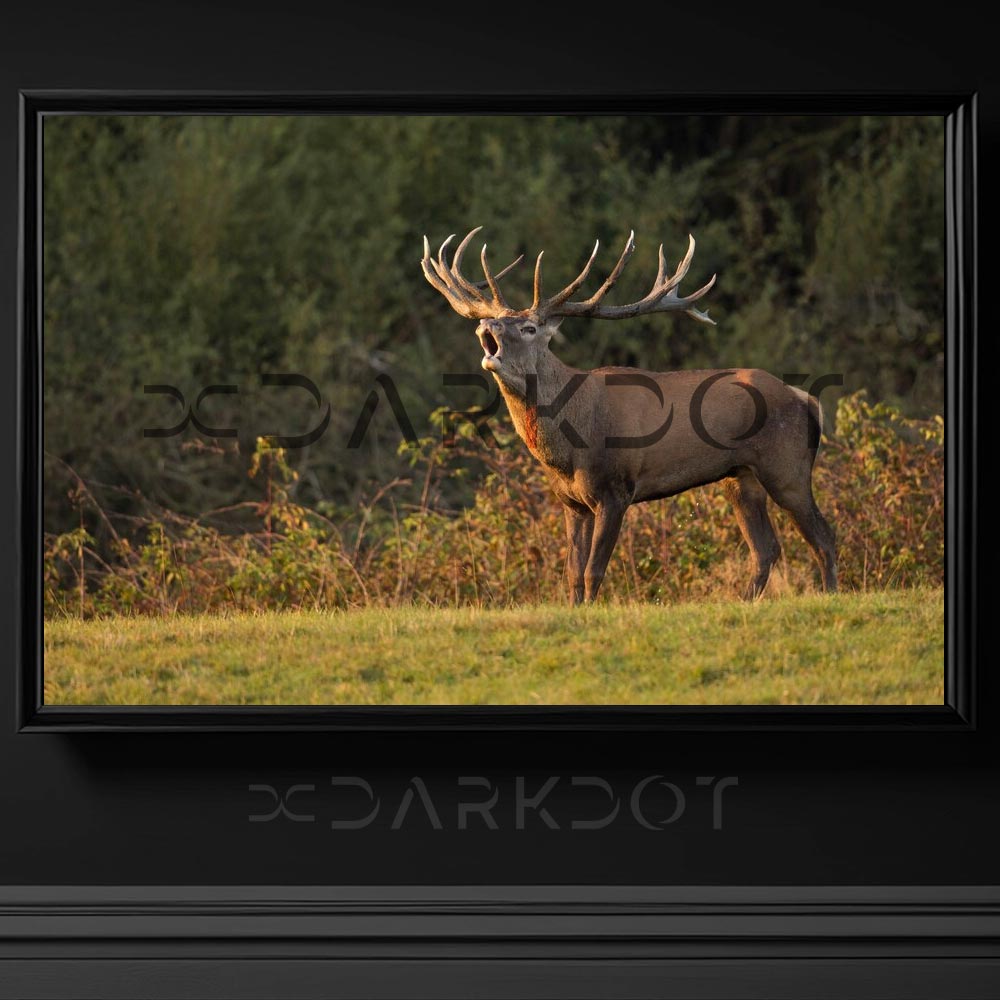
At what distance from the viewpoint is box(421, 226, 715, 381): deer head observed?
457 centimetres

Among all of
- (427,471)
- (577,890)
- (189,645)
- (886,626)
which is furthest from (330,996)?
(886,626)

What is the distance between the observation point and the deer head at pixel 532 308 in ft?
15.0

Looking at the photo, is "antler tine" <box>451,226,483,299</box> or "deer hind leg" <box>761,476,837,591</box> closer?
"deer hind leg" <box>761,476,837,591</box>

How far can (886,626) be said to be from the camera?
4.36 metres

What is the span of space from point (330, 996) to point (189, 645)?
37.3 inches

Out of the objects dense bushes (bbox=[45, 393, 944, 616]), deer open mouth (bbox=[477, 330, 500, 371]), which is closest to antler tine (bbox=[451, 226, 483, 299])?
deer open mouth (bbox=[477, 330, 500, 371])

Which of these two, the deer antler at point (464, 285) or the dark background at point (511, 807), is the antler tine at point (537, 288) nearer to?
the deer antler at point (464, 285)

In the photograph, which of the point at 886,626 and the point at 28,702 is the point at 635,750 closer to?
the point at 886,626

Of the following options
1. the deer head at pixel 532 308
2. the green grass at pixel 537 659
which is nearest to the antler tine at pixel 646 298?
the deer head at pixel 532 308

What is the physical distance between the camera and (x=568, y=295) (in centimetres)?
457

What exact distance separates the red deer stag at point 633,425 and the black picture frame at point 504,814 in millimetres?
444

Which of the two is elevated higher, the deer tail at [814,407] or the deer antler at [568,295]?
the deer antler at [568,295]

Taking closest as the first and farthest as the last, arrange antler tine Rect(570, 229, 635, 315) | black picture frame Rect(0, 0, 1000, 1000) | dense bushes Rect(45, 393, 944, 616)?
black picture frame Rect(0, 0, 1000, 1000)
dense bushes Rect(45, 393, 944, 616)
antler tine Rect(570, 229, 635, 315)

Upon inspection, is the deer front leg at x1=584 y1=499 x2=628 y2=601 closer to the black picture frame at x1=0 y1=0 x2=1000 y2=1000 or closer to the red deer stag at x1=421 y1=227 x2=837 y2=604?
the red deer stag at x1=421 y1=227 x2=837 y2=604
